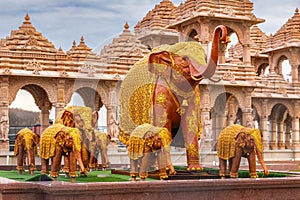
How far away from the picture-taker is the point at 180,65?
9.38 meters

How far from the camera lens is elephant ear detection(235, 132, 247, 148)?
8.87m

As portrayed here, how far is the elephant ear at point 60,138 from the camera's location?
8781 millimetres

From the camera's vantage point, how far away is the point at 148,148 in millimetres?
8273

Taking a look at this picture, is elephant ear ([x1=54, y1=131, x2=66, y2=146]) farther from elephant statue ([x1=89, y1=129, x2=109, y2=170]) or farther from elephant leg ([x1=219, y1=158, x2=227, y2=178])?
elephant leg ([x1=219, y1=158, x2=227, y2=178])

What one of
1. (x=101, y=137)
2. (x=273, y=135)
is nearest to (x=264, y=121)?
(x=273, y=135)

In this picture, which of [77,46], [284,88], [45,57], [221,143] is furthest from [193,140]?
[284,88]

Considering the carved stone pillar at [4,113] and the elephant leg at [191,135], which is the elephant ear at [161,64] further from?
the carved stone pillar at [4,113]

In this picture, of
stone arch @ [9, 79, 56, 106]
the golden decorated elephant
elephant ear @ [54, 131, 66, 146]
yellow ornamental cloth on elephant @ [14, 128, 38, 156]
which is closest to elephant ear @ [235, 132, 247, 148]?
the golden decorated elephant

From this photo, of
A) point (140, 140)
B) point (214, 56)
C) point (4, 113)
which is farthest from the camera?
point (4, 113)

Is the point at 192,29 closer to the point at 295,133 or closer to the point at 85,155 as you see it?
the point at 295,133

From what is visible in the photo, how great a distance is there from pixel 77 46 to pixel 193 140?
58.8 feet

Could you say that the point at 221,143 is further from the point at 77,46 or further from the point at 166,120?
the point at 77,46

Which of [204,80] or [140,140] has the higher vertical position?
[204,80]

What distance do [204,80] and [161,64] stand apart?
590 inches
